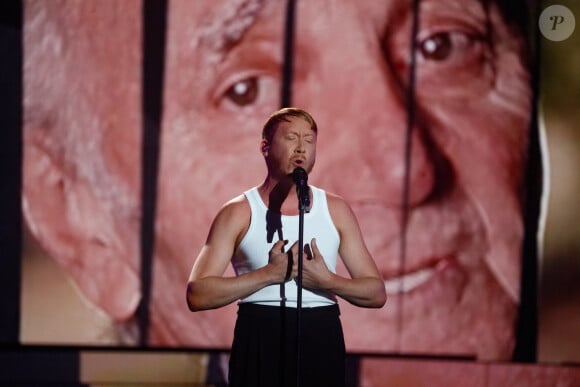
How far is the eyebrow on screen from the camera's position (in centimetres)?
430

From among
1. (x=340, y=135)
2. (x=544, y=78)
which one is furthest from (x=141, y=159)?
(x=544, y=78)

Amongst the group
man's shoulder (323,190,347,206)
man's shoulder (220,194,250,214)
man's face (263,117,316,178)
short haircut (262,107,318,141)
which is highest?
short haircut (262,107,318,141)

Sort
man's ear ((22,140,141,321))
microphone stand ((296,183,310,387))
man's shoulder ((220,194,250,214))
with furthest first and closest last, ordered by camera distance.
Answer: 1. man's ear ((22,140,141,321))
2. man's shoulder ((220,194,250,214))
3. microphone stand ((296,183,310,387))

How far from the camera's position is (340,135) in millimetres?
4316

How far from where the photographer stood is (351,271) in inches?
93.9

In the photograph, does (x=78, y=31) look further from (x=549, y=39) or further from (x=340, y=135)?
(x=549, y=39)

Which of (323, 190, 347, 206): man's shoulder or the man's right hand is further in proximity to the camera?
(323, 190, 347, 206): man's shoulder

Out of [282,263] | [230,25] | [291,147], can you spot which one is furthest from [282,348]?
[230,25]

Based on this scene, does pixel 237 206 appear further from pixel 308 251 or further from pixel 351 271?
pixel 351 271

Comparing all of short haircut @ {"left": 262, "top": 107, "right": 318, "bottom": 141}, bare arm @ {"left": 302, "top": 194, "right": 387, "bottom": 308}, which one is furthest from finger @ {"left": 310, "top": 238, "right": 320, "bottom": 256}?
short haircut @ {"left": 262, "top": 107, "right": 318, "bottom": 141}

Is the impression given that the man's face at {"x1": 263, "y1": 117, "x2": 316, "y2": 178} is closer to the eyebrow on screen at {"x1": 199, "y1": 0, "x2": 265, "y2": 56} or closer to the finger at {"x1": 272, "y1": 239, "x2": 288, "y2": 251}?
the finger at {"x1": 272, "y1": 239, "x2": 288, "y2": 251}

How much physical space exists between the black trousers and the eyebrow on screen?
2329mm

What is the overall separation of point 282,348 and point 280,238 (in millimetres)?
297

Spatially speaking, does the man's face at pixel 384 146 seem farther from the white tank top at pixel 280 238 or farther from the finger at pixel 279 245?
the finger at pixel 279 245
